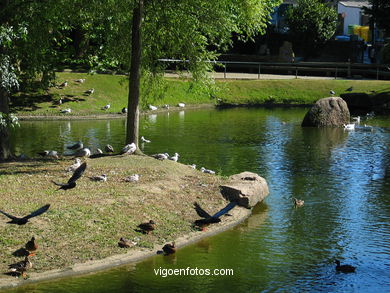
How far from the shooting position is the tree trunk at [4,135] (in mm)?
26562

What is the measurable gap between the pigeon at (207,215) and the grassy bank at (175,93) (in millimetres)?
25692

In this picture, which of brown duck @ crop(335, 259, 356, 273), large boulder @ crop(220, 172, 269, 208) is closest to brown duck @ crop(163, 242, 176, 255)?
brown duck @ crop(335, 259, 356, 273)

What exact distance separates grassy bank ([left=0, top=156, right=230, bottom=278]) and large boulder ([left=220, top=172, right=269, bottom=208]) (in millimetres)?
422

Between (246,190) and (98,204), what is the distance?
5959mm

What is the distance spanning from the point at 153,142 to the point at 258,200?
14.5m

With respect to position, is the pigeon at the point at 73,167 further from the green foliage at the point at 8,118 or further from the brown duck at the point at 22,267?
the brown duck at the point at 22,267

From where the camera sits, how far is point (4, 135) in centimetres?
2698

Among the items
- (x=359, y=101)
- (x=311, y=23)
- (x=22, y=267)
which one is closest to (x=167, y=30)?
(x=22, y=267)

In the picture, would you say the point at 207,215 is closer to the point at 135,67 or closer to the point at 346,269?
the point at 346,269

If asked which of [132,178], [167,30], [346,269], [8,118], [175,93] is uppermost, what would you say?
[167,30]

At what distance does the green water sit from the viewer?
1711 centimetres

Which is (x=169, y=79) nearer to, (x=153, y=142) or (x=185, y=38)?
(x=153, y=142)

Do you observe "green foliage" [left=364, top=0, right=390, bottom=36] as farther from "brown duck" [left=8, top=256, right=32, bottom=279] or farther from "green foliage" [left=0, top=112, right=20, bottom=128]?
"brown duck" [left=8, top=256, right=32, bottom=279]

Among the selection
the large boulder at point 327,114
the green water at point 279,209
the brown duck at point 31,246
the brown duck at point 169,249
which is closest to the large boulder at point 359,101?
the green water at point 279,209
